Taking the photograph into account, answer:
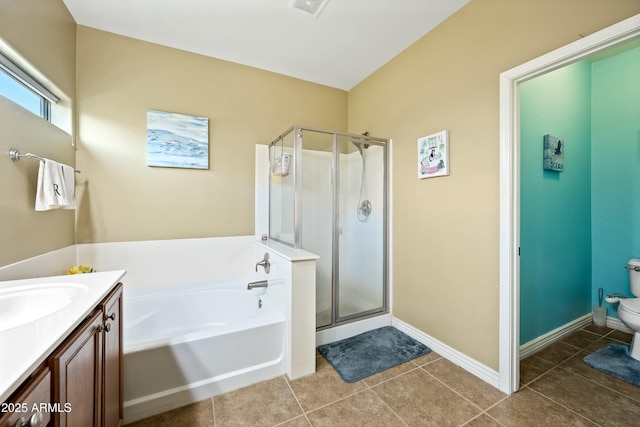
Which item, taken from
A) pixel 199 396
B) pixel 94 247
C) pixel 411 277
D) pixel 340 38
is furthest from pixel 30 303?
pixel 340 38

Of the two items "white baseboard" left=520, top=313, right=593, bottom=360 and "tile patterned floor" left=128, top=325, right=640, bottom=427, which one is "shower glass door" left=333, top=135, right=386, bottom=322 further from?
"white baseboard" left=520, top=313, right=593, bottom=360

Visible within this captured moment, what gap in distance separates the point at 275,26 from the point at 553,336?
3.61 metres

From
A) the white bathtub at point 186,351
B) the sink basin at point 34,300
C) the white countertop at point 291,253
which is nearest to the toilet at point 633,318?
the white countertop at point 291,253

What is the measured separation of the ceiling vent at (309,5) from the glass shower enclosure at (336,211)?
2.79ft

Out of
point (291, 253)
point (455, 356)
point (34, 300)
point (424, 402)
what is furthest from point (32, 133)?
point (455, 356)

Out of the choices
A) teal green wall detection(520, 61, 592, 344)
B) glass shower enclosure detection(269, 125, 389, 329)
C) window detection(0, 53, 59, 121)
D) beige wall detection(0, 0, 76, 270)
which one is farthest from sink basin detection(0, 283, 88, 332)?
teal green wall detection(520, 61, 592, 344)

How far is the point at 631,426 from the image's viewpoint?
1406 millimetres

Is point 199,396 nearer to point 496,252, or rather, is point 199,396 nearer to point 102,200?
point 102,200

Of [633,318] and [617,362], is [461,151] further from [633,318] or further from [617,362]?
[617,362]

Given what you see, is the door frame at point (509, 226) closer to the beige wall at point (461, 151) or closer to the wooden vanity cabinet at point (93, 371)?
the beige wall at point (461, 151)

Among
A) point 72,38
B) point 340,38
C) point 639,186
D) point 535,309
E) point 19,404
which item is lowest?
point 535,309

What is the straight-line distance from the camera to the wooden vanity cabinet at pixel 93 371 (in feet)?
2.50

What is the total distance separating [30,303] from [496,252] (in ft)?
8.36

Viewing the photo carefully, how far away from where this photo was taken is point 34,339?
2.33ft
